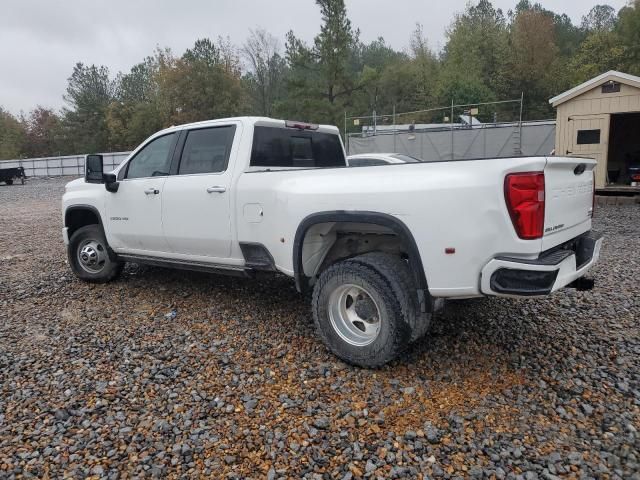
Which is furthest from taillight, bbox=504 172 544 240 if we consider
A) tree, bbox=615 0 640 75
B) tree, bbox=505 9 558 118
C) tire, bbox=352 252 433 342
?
tree, bbox=505 9 558 118

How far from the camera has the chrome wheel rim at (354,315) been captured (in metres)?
3.50

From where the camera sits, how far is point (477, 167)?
113 inches

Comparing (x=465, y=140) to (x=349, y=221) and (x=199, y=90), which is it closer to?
(x=349, y=221)

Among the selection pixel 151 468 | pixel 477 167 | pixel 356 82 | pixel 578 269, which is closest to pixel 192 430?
pixel 151 468

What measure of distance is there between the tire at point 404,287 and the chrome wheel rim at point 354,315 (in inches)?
9.0

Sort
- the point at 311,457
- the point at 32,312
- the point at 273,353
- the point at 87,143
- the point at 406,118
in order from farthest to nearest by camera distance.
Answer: the point at 87,143
the point at 406,118
the point at 32,312
the point at 273,353
the point at 311,457

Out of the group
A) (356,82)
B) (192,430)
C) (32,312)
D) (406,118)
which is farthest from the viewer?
(406,118)

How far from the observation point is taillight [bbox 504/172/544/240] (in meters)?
2.80

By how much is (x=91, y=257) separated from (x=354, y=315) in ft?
12.2

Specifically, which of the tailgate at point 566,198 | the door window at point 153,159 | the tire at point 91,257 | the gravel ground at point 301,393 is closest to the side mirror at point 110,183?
the door window at point 153,159

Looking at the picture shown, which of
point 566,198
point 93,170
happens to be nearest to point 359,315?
point 566,198

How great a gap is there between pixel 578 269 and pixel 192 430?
2769 millimetres

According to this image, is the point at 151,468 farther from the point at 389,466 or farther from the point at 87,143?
the point at 87,143

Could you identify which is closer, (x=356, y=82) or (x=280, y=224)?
(x=280, y=224)
